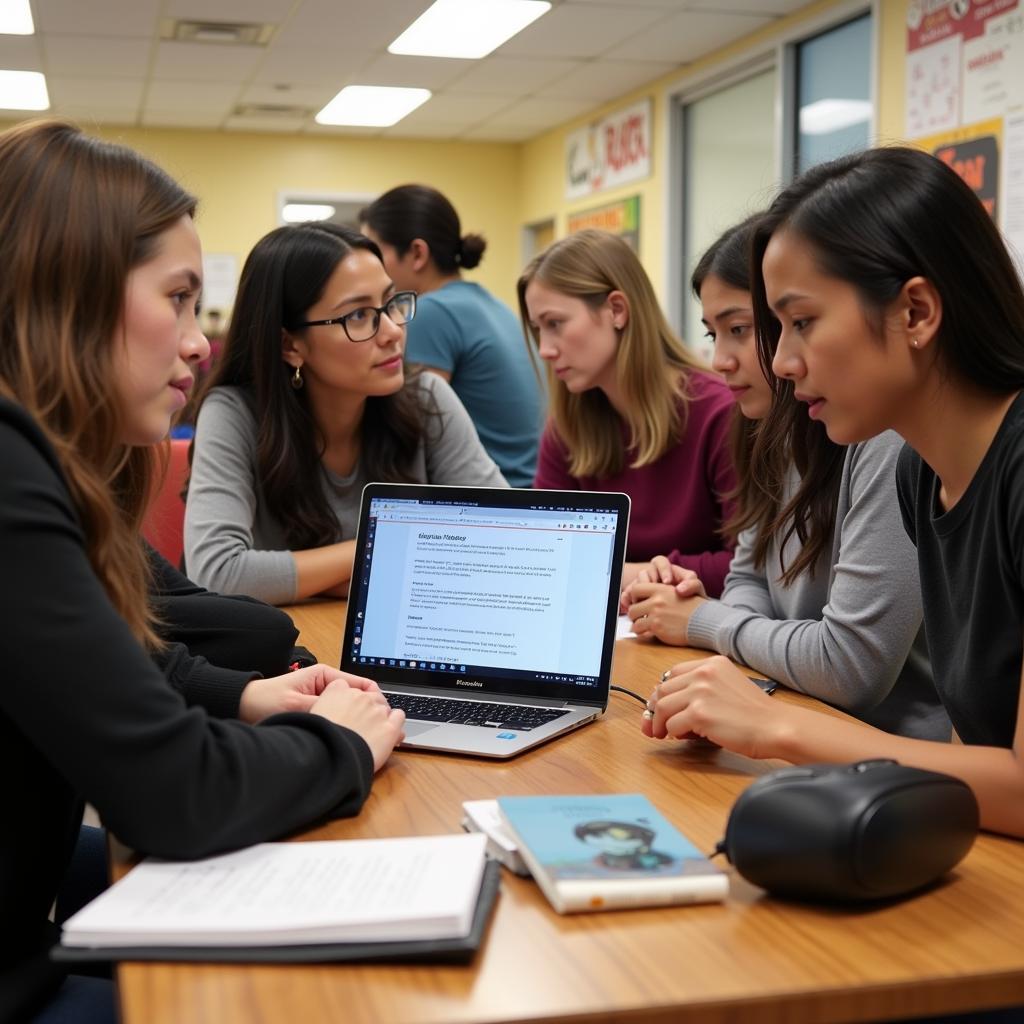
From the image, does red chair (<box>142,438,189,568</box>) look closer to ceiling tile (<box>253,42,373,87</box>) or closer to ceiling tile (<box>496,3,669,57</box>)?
ceiling tile (<box>496,3,669,57</box>)

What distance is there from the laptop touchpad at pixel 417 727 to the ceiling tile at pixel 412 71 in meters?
5.52

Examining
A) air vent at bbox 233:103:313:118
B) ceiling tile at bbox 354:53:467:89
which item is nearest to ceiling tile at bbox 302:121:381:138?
air vent at bbox 233:103:313:118

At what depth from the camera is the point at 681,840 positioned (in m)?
0.93

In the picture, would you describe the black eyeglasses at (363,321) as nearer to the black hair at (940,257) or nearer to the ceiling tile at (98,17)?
the black hair at (940,257)

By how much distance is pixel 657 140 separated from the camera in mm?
6992

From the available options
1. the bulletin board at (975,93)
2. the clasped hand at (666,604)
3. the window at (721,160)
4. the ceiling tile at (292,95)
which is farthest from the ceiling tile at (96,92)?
the clasped hand at (666,604)

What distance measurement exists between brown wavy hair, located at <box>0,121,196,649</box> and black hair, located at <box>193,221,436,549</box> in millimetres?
1115

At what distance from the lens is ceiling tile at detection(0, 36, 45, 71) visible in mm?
→ 5840

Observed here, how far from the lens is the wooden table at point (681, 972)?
2.42ft

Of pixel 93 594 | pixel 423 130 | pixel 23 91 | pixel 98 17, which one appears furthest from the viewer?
pixel 423 130

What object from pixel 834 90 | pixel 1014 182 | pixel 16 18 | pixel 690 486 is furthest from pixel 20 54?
pixel 690 486

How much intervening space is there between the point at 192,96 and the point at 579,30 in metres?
2.65

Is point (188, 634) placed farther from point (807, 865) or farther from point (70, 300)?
point (807, 865)

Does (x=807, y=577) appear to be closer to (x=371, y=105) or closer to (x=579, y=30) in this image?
(x=579, y=30)
